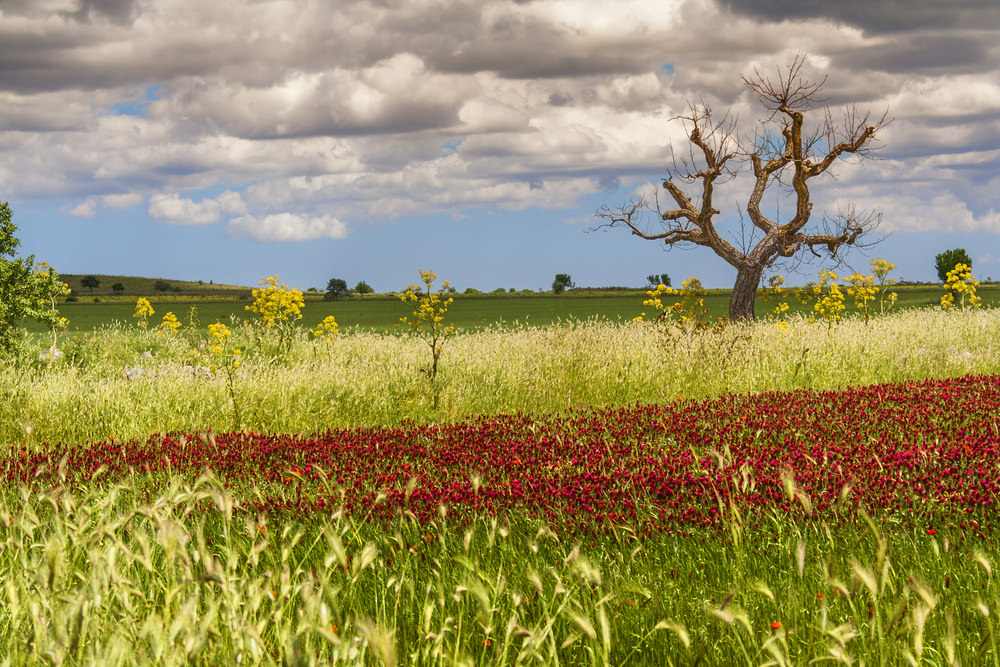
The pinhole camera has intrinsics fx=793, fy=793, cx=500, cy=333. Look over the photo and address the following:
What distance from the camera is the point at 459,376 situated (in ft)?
35.3

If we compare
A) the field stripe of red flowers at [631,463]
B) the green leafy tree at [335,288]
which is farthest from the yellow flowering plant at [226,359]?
the green leafy tree at [335,288]

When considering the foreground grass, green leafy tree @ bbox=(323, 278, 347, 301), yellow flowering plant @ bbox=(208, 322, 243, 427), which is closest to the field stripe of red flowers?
the foreground grass

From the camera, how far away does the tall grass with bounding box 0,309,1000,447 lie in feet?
28.6

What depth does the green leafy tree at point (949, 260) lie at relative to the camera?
34003 millimetres

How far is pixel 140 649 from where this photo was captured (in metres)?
2.24

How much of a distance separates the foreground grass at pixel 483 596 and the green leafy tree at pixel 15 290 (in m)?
7.30

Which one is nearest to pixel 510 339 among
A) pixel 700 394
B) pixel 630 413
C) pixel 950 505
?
pixel 700 394

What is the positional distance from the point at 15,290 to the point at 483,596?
1178 centimetres

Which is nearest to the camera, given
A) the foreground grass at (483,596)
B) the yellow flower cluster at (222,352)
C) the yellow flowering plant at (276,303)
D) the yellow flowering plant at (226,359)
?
the foreground grass at (483,596)

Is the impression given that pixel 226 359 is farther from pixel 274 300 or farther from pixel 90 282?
pixel 90 282

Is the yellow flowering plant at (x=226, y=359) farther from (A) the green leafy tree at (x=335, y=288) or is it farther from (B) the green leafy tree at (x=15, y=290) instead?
(A) the green leafy tree at (x=335, y=288)

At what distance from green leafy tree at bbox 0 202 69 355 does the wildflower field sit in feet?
3.86

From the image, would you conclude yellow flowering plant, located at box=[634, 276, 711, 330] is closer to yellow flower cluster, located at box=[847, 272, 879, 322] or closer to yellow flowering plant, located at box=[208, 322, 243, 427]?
yellow flower cluster, located at box=[847, 272, 879, 322]

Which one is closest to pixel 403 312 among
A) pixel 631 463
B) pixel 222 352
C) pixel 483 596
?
pixel 222 352
